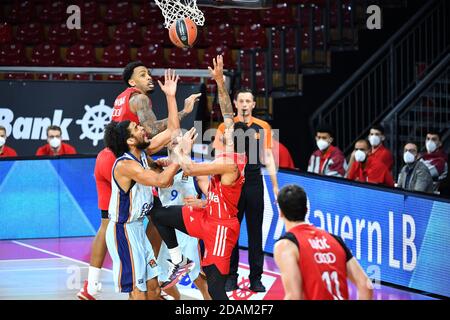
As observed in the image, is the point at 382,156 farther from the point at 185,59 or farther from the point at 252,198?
the point at 185,59

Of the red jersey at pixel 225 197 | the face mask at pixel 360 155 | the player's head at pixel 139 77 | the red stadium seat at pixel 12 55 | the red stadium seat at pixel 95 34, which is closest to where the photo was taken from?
the red jersey at pixel 225 197

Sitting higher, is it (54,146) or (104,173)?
(54,146)

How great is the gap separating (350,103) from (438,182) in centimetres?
376

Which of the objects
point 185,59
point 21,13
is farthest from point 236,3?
point 21,13

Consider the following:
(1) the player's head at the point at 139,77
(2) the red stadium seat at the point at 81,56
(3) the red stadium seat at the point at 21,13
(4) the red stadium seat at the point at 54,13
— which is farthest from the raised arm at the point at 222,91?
(3) the red stadium seat at the point at 21,13

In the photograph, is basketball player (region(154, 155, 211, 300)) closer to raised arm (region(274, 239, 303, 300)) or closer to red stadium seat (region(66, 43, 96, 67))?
raised arm (region(274, 239, 303, 300))

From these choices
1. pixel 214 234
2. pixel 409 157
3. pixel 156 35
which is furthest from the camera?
pixel 156 35

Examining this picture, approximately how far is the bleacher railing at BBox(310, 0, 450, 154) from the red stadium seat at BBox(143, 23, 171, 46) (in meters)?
3.41

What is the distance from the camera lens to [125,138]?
29.8 ft

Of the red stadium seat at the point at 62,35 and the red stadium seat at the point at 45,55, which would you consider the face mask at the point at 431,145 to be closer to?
the red stadium seat at the point at 45,55

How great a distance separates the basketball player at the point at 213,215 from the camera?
9.01 metres

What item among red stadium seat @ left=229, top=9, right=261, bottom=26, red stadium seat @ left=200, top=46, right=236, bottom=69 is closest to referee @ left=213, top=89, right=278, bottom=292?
red stadium seat @ left=200, top=46, right=236, bottom=69

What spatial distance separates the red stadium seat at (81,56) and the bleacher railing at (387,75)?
13.4 feet

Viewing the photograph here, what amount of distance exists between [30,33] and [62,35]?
0.56m
